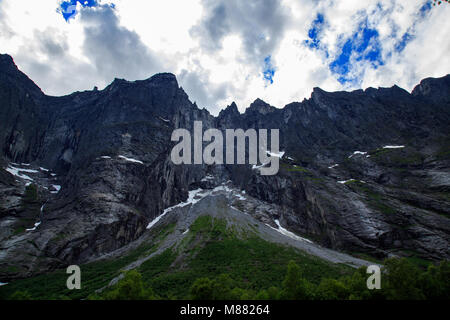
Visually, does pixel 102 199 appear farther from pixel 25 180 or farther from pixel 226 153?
pixel 226 153

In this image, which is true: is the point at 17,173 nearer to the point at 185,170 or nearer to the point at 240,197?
the point at 185,170

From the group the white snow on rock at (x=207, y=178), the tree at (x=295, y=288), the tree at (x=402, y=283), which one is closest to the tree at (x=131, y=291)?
the tree at (x=295, y=288)

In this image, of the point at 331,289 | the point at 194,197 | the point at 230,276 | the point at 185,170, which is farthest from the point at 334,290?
the point at 185,170

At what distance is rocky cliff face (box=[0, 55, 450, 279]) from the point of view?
209 ft

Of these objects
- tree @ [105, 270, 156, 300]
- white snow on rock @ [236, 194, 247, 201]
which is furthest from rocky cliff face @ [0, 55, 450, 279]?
tree @ [105, 270, 156, 300]

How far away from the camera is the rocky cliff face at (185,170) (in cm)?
6378

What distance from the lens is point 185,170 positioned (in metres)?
127

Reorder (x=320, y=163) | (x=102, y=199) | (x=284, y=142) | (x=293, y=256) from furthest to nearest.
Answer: (x=284, y=142), (x=320, y=163), (x=102, y=199), (x=293, y=256)

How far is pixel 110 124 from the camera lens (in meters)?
105

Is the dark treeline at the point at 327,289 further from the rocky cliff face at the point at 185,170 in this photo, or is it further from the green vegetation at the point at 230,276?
the rocky cliff face at the point at 185,170

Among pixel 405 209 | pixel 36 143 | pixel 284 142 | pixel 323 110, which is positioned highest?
pixel 323 110

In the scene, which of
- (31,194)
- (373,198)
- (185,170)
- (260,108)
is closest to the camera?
(31,194)
